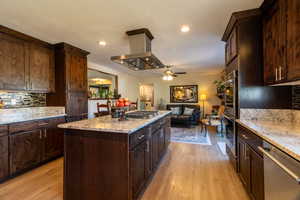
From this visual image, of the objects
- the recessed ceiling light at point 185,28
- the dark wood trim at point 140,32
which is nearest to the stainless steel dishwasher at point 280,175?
the recessed ceiling light at point 185,28

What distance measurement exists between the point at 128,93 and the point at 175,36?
4676 mm

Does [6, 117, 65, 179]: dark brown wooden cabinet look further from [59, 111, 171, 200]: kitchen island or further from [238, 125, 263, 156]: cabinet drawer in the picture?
[238, 125, 263, 156]: cabinet drawer

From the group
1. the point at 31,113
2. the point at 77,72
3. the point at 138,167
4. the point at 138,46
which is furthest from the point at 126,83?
the point at 138,167

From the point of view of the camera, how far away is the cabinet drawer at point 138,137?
159 cm

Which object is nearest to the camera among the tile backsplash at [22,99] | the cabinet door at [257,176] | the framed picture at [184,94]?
the cabinet door at [257,176]

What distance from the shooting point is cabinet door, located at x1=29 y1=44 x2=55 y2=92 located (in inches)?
113

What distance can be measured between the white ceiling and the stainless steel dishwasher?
5.89 ft

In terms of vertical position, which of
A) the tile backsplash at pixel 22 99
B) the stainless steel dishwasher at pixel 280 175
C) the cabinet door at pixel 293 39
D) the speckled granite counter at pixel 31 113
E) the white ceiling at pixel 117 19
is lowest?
the stainless steel dishwasher at pixel 280 175

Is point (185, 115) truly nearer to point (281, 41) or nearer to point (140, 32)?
point (140, 32)

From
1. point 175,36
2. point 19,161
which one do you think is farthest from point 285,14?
point 19,161

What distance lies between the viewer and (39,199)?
1.83m

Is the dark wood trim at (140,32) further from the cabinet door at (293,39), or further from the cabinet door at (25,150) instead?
the cabinet door at (25,150)

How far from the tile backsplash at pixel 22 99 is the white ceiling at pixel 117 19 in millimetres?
1232

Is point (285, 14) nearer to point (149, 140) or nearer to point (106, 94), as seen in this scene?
point (149, 140)
